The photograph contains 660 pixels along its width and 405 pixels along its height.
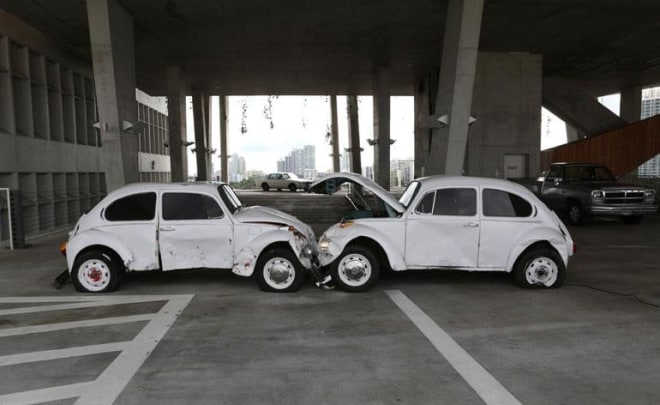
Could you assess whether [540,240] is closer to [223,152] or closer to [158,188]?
[158,188]

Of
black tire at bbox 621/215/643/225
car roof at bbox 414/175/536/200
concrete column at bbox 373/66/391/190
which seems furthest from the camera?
concrete column at bbox 373/66/391/190

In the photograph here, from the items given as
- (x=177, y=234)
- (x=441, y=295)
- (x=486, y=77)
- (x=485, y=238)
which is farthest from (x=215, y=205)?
(x=486, y=77)

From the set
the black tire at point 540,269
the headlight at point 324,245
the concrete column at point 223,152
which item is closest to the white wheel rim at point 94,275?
the headlight at point 324,245

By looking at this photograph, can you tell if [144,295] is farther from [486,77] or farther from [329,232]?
[486,77]

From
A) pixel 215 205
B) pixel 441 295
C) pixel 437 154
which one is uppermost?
pixel 437 154

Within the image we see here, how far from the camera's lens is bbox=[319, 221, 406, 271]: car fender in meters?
7.46

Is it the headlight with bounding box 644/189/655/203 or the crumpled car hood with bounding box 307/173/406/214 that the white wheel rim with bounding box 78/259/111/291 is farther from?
the headlight with bounding box 644/189/655/203

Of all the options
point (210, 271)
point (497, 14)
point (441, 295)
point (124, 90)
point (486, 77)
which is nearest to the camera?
point (441, 295)

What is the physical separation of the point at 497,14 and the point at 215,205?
48.6 feet

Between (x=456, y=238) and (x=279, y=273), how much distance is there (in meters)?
2.89

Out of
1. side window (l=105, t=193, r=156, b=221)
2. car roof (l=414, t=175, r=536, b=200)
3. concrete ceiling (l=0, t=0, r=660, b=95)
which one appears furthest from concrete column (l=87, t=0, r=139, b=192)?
car roof (l=414, t=175, r=536, b=200)

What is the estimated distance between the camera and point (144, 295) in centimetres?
745

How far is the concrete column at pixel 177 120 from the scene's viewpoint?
2675cm

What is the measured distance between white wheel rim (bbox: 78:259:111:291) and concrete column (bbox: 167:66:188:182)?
2103 cm
